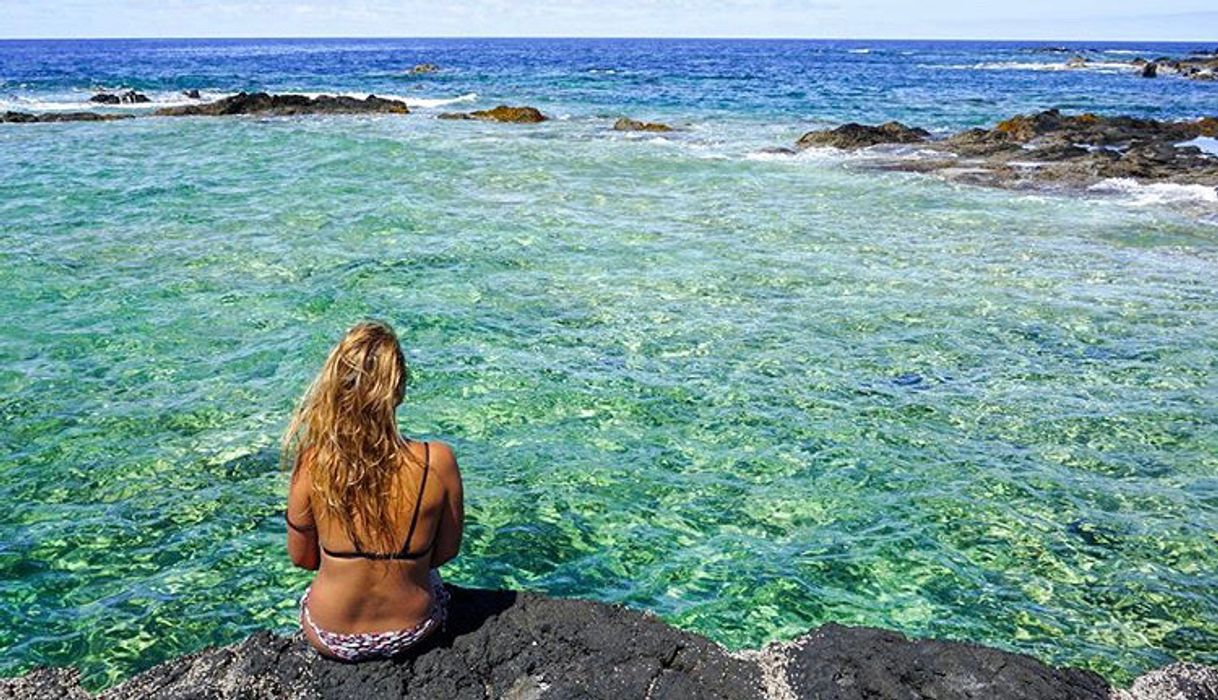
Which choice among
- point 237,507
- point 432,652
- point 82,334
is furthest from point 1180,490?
point 82,334

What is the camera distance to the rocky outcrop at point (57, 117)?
35.4 meters

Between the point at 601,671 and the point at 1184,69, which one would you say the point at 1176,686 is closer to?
the point at 601,671

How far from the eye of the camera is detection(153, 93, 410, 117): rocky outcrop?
38.7 m

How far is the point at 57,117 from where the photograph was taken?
120 ft

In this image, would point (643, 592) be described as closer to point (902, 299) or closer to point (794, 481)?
point (794, 481)

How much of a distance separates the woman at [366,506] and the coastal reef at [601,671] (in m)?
0.18

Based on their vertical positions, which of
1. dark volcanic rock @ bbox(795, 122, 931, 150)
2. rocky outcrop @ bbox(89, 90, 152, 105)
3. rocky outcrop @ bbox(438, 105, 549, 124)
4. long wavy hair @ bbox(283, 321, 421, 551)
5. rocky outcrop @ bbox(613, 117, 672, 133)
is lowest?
long wavy hair @ bbox(283, 321, 421, 551)

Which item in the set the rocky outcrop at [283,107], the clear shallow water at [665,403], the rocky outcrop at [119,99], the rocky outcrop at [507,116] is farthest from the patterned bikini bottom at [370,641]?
the rocky outcrop at [119,99]

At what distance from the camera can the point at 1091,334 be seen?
12.0m

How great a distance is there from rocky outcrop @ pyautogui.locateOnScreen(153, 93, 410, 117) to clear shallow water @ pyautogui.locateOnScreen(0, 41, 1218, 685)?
18.7 m

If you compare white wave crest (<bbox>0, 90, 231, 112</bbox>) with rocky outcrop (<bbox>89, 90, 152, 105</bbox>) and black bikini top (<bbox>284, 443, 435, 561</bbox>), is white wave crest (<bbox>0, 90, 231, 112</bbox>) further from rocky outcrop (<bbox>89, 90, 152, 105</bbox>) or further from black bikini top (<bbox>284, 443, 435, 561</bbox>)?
black bikini top (<bbox>284, 443, 435, 561</bbox>)

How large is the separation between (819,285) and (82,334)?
955 cm

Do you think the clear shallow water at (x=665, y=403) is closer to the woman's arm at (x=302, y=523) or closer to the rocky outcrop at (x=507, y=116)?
the woman's arm at (x=302, y=523)

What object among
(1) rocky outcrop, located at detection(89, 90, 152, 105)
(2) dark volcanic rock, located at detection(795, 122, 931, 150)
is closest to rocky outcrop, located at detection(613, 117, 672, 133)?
(2) dark volcanic rock, located at detection(795, 122, 931, 150)
